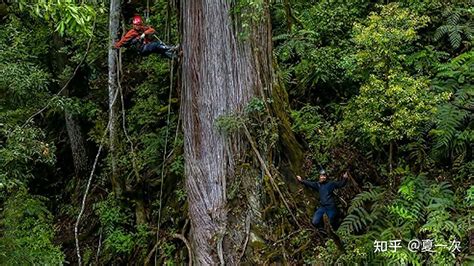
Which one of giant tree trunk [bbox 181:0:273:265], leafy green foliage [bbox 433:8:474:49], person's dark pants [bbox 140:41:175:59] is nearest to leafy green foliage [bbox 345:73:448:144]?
giant tree trunk [bbox 181:0:273:265]

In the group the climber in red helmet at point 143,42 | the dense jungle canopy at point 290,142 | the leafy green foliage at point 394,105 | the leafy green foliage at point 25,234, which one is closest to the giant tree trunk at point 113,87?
the dense jungle canopy at point 290,142

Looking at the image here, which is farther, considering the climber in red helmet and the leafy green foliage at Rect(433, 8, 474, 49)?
the leafy green foliage at Rect(433, 8, 474, 49)

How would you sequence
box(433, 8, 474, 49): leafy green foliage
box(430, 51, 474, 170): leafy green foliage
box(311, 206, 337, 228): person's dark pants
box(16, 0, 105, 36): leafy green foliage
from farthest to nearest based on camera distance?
box(433, 8, 474, 49): leafy green foliage < box(311, 206, 337, 228): person's dark pants < box(430, 51, 474, 170): leafy green foliage < box(16, 0, 105, 36): leafy green foliage

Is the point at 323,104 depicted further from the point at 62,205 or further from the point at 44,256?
the point at 62,205

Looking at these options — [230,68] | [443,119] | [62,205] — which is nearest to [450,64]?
[443,119]

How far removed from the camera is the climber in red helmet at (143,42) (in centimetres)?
590

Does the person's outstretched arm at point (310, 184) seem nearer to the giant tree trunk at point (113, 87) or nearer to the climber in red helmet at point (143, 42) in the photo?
the climber in red helmet at point (143, 42)

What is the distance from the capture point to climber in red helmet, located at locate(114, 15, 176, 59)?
19.4 feet

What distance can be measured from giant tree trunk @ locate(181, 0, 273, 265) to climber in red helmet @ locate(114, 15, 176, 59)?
758 mm

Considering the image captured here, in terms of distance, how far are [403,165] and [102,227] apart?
424 cm

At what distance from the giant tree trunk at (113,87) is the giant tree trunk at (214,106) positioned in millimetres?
1694

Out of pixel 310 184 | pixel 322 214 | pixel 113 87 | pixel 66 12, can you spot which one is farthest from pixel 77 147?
pixel 66 12

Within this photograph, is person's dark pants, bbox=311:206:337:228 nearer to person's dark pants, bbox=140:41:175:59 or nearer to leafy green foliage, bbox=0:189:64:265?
person's dark pants, bbox=140:41:175:59

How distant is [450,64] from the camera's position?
5707 mm
